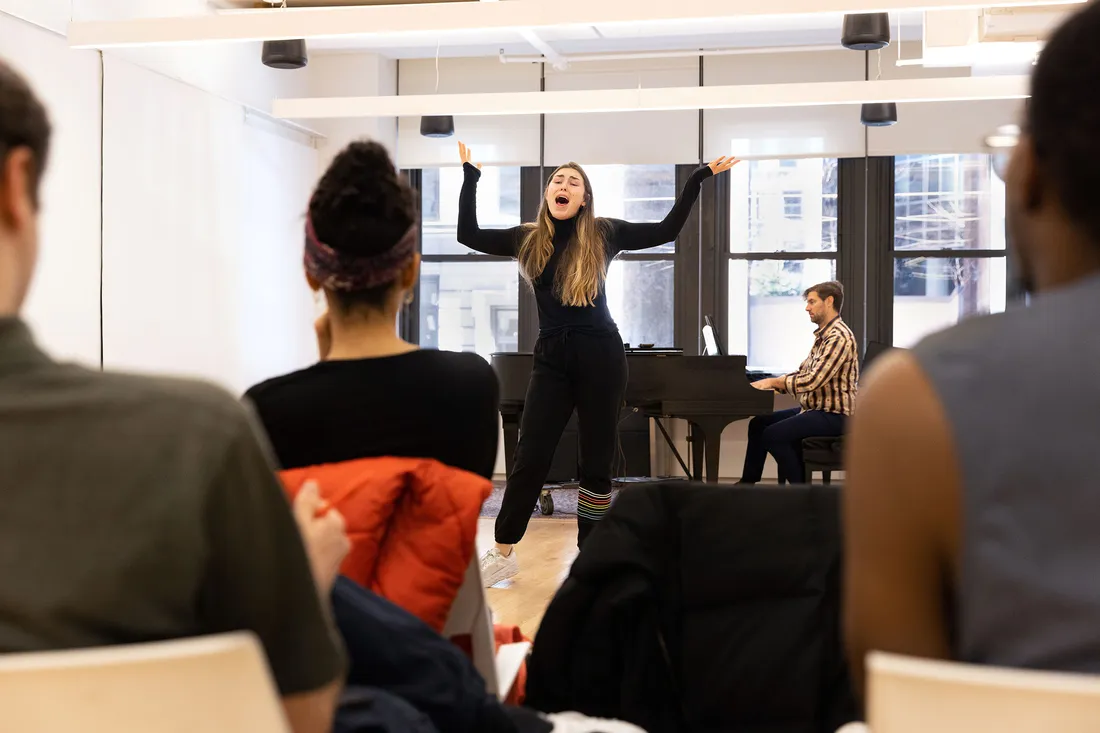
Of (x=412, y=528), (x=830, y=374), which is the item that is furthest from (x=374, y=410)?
(x=830, y=374)

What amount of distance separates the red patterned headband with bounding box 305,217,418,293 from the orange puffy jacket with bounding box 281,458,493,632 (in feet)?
0.87

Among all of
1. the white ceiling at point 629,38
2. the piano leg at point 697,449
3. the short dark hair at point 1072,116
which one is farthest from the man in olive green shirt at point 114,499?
the white ceiling at point 629,38

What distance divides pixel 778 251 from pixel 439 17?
3.89 m

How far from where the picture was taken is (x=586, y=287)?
3.98m

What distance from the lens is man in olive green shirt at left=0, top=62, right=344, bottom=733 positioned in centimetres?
77

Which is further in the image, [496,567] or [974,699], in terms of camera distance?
[496,567]

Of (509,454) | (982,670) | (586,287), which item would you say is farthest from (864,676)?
(509,454)

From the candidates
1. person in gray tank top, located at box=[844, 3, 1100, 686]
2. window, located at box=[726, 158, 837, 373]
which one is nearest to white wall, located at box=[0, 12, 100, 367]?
window, located at box=[726, 158, 837, 373]

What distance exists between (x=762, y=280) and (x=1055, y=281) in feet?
23.7

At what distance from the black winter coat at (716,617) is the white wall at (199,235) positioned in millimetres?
4542

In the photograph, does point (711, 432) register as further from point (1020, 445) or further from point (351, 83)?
point (1020, 445)

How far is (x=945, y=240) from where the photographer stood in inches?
304

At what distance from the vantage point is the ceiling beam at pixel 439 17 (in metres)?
4.32

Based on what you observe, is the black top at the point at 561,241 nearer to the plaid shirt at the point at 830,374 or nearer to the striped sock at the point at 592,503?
the striped sock at the point at 592,503
